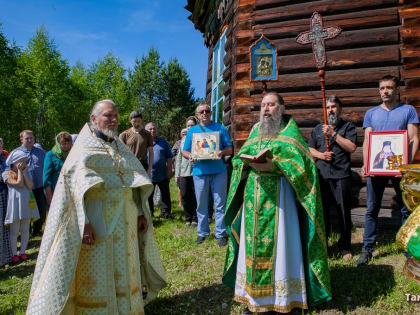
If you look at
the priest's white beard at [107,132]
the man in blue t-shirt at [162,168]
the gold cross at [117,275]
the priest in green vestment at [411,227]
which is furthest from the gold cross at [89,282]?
the man in blue t-shirt at [162,168]

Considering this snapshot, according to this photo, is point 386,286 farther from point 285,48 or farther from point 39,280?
point 285,48

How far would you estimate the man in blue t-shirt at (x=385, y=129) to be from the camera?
3883 millimetres

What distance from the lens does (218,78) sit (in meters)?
8.70

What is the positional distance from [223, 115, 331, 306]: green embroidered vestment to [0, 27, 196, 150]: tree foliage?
2696 centimetres

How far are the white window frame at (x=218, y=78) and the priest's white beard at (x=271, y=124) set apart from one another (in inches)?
182

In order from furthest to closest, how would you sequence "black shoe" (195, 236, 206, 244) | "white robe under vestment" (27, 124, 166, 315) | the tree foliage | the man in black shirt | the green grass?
1. the tree foliage
2. "black shoe" (195, 236, 206, 244)
3. the man in black shirt
4. the green grass
5. "white robe under vestment" (27, 124, 166, 315)

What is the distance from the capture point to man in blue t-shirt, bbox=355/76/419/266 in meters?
3.88

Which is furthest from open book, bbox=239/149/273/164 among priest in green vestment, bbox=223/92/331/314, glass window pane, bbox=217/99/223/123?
glass window pane, bbox=217/99/223/123

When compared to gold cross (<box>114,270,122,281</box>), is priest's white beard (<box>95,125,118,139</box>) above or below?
above

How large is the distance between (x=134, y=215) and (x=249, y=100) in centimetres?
375

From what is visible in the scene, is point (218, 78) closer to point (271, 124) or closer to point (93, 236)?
point (271, 124)

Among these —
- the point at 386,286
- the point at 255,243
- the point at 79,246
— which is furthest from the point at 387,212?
the point at 79,246

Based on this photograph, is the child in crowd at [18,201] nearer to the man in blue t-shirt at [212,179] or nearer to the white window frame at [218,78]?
the man in blue t-shirt at [212,179]

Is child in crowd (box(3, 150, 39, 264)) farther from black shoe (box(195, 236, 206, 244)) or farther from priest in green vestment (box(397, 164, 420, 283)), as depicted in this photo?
priest in green vestment (box(397, 164, 420, 283))
